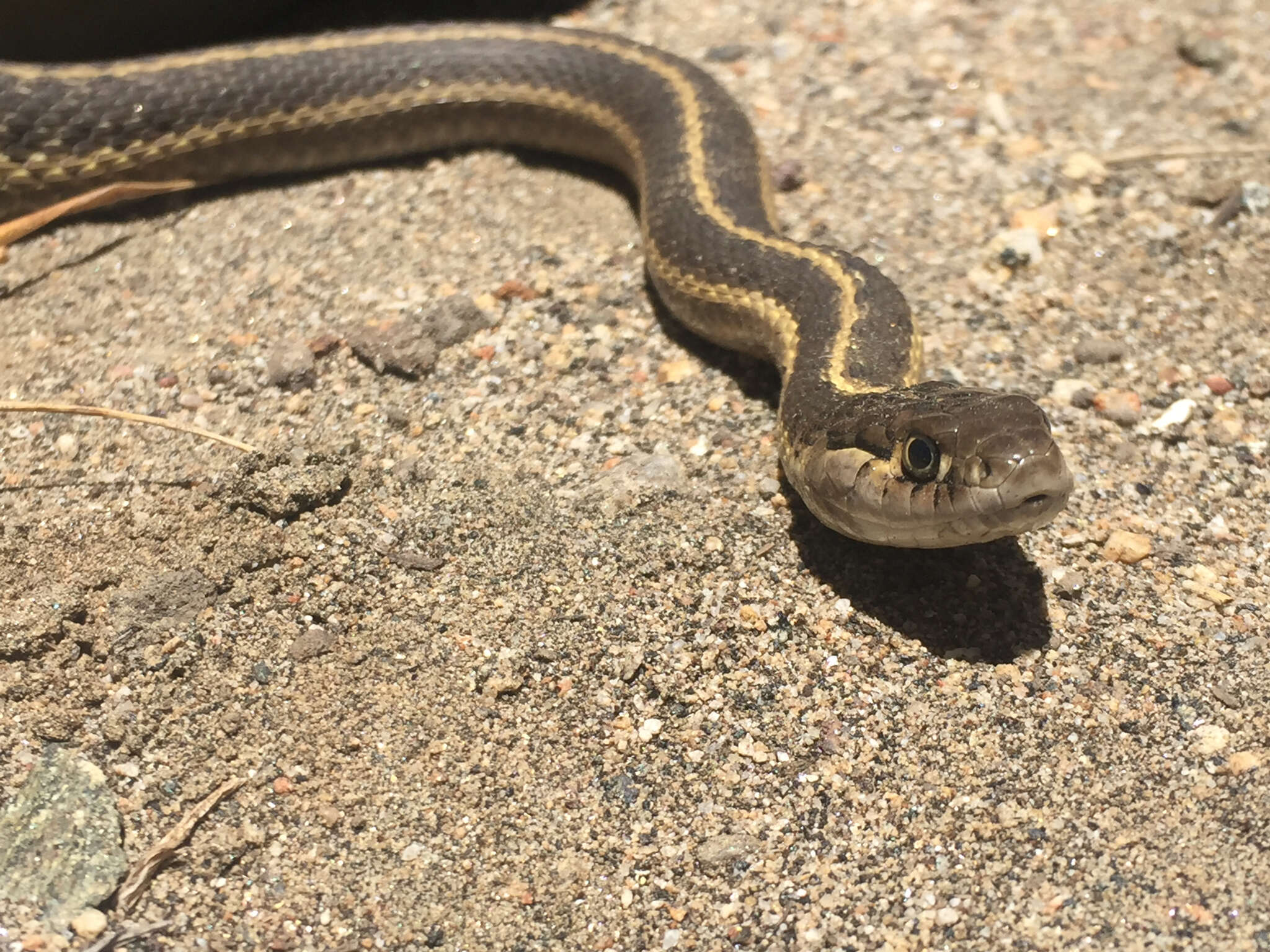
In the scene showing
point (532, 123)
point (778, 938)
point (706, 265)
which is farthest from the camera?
point (532, 123)

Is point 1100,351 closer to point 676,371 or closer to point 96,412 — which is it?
point 676,371

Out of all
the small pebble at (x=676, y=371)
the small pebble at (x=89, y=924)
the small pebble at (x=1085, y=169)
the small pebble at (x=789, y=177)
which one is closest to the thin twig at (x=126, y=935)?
the small pebble at (x=89, y=924)

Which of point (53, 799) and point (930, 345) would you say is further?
point (930, 345)

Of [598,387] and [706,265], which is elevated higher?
[706,265]

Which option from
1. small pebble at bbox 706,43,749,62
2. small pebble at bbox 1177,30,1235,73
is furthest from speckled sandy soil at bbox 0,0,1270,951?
small pebble at bbox 706,43,749,62

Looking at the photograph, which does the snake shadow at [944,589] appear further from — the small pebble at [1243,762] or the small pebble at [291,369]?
the small pebble at [291,369]

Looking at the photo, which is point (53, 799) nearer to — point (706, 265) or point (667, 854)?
point (667, 854)

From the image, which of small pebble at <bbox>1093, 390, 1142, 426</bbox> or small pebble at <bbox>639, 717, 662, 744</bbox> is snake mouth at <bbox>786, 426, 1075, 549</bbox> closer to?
small pebble at <bbox>639, 717, 662, 744</bbox>

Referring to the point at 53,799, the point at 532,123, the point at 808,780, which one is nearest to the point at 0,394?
the point at 53,799
